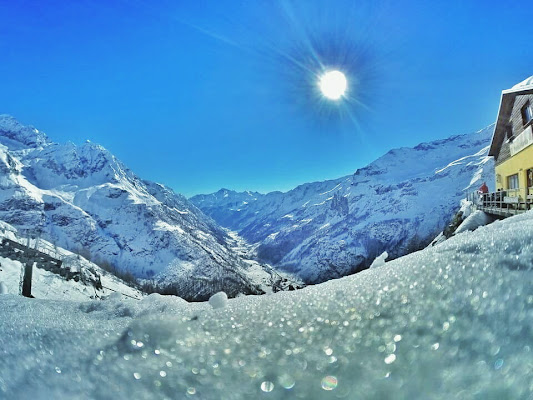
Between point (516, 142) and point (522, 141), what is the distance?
52.7 inches

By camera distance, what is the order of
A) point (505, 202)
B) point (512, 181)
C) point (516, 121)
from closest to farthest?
point (505, 202)
point (516, 121)
point (512, 181)

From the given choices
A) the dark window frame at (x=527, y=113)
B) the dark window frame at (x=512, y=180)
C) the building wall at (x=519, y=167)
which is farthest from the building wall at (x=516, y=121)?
the dark window frame at (x=512, y=180)

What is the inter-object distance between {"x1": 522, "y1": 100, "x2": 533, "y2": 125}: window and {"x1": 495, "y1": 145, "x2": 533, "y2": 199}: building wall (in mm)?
1513

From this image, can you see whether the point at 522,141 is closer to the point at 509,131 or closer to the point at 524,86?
the point at 524,86

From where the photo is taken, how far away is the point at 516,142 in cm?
1886

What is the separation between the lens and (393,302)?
7.84ft

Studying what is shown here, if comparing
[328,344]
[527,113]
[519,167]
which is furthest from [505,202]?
[328,344]

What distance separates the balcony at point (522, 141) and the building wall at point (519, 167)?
0.77 feet

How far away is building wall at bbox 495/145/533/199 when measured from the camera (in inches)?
657

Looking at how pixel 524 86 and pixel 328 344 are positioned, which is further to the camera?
pixel 524 86

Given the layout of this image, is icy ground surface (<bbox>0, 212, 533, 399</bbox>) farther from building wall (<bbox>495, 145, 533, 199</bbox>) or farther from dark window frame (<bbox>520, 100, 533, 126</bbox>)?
dark window frame (<bbox>520, 100, 533, 126</bbox>)

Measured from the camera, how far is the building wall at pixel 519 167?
16.7 meters

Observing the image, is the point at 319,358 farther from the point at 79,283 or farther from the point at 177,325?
the point at 79,283

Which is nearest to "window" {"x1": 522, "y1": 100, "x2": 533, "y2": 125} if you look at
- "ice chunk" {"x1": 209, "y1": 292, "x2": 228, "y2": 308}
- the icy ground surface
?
the icy ground surface
